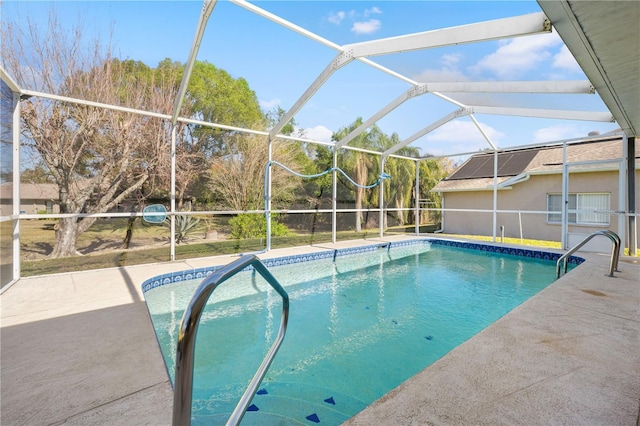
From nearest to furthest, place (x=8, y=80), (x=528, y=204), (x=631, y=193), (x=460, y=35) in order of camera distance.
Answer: (x=8, y=80) → (x=460, y=35) → (x=631, y=193) → (x=528, y=204)

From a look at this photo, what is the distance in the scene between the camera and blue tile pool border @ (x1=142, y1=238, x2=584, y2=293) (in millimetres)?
4961

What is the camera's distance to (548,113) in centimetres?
675

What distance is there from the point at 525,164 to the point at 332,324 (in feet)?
37.7

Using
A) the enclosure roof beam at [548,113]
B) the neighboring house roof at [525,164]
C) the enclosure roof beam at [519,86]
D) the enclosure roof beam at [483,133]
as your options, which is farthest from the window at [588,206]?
the enclosure roof beam at [519,86]

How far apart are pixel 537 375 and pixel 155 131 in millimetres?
8123

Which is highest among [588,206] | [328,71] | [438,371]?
[328,71]

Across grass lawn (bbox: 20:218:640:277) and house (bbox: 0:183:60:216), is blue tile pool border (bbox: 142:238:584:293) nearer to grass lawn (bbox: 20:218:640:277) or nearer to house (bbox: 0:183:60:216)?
grass lawn (bbox: 20:218:640:277)

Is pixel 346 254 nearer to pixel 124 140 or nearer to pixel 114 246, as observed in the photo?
pixel 114 246

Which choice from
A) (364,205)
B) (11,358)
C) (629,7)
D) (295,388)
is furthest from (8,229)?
(364,205)

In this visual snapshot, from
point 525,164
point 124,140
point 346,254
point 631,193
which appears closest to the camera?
point 631,193

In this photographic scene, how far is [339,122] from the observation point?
12.7m

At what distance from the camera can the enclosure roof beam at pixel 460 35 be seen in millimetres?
3717

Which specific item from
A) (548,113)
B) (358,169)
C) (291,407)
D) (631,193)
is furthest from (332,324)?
(358,169)

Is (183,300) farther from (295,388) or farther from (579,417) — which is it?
(579,417)
